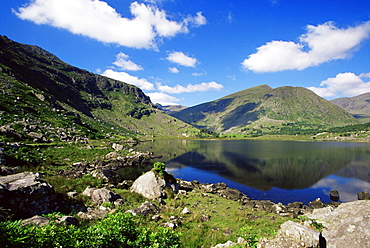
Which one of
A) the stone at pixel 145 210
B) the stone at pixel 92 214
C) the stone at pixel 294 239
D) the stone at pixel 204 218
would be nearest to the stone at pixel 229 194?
the stone at pixel 204 218

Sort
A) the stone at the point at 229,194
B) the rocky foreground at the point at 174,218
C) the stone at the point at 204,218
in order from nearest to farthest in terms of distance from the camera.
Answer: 1. the rocky foreground at the point at 174,218
2. the stone at the point at 204,218
3. the stone at the point at 229,194

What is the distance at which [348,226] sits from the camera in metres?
12.3

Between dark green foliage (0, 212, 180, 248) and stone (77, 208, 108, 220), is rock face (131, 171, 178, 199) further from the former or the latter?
dark green foliage (0, 212, 180, 248)

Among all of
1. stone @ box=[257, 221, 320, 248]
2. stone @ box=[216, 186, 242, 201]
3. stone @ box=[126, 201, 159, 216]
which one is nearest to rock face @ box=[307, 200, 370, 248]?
stone @ box=[257, 221, 320, 248]

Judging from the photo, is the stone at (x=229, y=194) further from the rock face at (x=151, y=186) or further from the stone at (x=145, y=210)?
the stone at (x=145, y=210)

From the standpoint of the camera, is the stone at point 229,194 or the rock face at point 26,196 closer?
the rock face at point 26,196

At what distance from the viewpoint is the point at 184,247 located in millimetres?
13359

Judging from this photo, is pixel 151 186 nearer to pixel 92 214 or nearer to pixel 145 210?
pixel 145 210

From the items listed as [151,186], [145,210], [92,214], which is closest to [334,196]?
[151,186]

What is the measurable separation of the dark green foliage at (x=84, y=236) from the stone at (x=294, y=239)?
18.1 feet

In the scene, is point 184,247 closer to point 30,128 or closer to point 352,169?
point 352,169

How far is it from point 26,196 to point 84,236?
500 inches

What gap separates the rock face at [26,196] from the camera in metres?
13.4

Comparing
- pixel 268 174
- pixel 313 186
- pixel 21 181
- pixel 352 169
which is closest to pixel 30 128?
pixel 21 181
